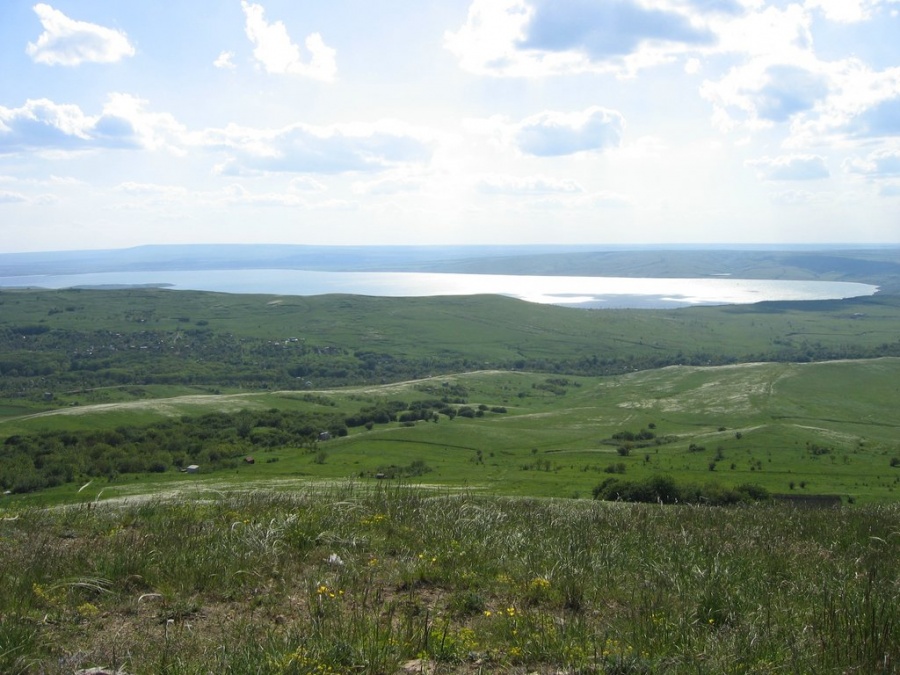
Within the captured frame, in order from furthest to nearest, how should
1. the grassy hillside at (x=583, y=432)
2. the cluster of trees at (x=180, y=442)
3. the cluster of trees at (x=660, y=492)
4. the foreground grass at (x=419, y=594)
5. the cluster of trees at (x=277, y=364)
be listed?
the cluster of trees at (x=277, y=364), the cluster of trees at (x=180, y=442), the grassy hillside at (x=583, y=432), the cluster of trees at (x=660, y=492), the foreground grass at (x=419, y=594)

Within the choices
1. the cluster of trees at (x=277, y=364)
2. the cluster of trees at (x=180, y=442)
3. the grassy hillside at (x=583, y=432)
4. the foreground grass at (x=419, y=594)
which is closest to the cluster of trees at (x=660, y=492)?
the grassy hillside at (x=583, y=432)

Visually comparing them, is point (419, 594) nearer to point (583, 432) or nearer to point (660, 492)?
point (660, 492)

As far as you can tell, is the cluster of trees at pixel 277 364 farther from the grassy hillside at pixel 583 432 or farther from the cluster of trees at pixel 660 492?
the cluster of trees at pixel 660 492

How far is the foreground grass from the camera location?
5.08 m

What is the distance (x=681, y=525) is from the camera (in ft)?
37.0

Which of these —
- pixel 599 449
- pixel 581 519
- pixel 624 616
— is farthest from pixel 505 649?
pixel 599 449

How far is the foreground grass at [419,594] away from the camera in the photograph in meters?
5.08

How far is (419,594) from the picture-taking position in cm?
686

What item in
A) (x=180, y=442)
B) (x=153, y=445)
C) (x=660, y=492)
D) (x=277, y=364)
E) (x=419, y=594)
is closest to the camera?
(x=419, y=594)

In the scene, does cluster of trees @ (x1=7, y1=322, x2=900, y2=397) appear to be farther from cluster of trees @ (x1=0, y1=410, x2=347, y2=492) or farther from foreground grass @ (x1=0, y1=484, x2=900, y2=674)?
foreground grass @ (x1=0, y1=484, x2=900, y2=674)

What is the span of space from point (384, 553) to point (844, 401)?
132055mm

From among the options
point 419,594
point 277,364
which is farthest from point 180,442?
point 277,364

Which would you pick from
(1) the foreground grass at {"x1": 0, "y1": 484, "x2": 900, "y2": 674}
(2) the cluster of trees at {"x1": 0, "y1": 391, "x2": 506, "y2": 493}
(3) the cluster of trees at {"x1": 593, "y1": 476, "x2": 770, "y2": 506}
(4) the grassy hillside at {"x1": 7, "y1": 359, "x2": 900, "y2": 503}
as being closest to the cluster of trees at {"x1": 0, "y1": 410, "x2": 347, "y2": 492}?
(2) the cluster of trees at {"x1": 0, "y1": 391, "x2": 506, "y2": 493}

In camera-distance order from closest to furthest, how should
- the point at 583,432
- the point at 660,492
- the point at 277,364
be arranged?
the point at 660,492, the point at 583,432, the point at 277,364
